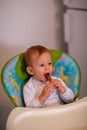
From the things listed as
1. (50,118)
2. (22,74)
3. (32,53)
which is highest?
(32,53)

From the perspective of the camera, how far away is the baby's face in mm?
981

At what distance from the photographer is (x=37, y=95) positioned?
1013 millimetres

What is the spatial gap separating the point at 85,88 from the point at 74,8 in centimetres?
54

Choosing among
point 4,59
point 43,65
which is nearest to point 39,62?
point 43,65

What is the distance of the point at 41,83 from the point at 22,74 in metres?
0.10

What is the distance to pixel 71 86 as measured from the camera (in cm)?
104

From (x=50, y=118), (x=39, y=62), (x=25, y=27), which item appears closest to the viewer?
(x=50, y=118)

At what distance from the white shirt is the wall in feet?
1.35

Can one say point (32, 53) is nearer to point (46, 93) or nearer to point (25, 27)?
point (46, 93)

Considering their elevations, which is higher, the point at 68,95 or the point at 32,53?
the point at 32,53

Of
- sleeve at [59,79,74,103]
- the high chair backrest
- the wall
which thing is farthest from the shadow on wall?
sleeve at [59,79,74,103]

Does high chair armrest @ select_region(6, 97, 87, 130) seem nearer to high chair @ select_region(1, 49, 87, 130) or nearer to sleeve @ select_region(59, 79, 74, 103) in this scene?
high chair @ select_region(1, 49, 87, 130)

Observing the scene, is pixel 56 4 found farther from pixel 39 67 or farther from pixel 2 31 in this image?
pixel 39 67

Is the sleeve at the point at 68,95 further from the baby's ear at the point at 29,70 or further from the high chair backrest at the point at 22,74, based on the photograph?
the baby's ear at the point at 29,70
